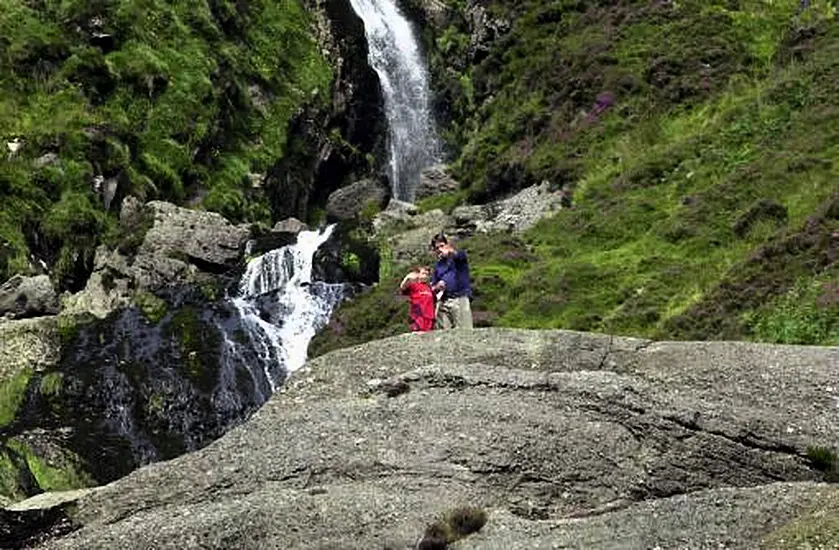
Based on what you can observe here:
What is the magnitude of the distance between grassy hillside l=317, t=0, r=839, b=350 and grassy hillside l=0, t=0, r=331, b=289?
45.3 ft

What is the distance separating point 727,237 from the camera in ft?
107

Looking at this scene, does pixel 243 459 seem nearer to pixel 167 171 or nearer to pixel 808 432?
pixel 808 432

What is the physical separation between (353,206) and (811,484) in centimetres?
4989

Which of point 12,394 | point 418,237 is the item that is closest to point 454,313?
point 12,394

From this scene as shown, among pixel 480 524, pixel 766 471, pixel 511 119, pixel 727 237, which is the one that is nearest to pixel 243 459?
pixel 480 524

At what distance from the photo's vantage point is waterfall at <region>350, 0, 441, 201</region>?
68188 mm

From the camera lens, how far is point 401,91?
71.8m

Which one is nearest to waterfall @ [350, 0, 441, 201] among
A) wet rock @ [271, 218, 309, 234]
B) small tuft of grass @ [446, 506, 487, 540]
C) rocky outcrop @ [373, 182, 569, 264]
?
wet rock @ [271, 218, 309, 234]

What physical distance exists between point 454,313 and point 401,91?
54.7m

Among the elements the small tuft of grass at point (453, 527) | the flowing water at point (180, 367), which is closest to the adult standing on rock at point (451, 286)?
the small tuft of grass at point (453, 527)

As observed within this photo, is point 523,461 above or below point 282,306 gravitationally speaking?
above

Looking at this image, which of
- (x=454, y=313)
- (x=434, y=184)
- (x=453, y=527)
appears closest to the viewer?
(x=453, y=527)

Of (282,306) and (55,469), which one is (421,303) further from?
(282,306)

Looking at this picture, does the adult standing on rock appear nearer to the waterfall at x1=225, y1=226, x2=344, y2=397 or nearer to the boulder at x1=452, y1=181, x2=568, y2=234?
the waterfall at x1=225, y1=226, x2=344, y2=397
